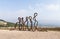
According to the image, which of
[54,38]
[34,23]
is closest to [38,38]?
[54,38]

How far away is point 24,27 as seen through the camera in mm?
11742

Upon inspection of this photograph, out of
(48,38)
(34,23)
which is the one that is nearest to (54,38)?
(48,38)

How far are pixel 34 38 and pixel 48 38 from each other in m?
0.56

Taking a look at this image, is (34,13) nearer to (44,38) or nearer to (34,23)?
(34,23)

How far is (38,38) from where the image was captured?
23.8 ft

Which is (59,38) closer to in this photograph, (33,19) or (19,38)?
(19,38)

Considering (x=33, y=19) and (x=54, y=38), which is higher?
(x=33, y=19)

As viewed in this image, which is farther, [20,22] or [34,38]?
[20,22]

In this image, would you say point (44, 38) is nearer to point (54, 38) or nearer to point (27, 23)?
point (54, 38)

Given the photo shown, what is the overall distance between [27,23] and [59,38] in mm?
4383

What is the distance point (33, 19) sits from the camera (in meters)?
11.2

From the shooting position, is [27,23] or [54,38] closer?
[54,38]

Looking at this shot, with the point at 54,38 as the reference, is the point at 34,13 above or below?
above

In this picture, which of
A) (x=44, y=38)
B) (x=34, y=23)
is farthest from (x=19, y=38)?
(x=34, y=23)
